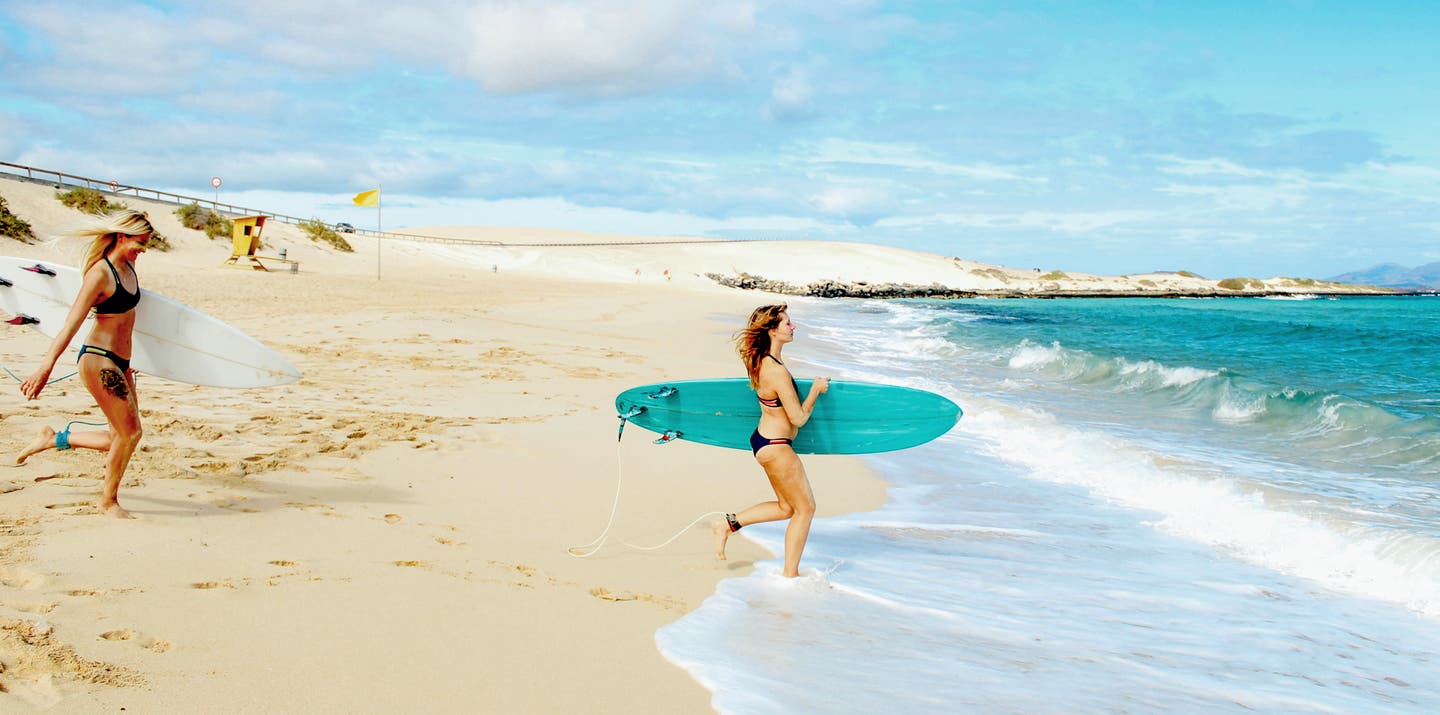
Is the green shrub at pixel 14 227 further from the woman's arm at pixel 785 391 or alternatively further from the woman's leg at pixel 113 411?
the woman's arm at pixel 785 391

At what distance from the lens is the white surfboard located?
5.21 m

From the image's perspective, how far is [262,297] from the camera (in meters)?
17.9

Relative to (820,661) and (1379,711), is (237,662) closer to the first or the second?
(820,661)

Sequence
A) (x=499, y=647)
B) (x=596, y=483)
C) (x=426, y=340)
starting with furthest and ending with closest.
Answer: (x=426, y=340), (x=596, y=483), (x=499, y=647)

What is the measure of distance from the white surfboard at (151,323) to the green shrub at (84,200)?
27.8 m

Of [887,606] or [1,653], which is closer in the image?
[1,653]

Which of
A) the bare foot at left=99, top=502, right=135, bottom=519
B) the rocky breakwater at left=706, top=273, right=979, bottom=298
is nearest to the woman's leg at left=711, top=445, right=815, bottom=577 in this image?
the bare foot at left=99, top=502, right=135, bottom=519

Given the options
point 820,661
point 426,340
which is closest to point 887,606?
point 820,661

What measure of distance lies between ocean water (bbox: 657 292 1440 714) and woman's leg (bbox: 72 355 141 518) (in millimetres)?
2870

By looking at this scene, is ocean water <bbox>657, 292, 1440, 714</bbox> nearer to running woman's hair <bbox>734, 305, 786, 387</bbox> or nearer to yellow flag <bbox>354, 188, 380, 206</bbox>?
running woman's hair <bbox>734, 305, 786, 387</bbox>

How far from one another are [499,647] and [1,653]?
5.00 feet

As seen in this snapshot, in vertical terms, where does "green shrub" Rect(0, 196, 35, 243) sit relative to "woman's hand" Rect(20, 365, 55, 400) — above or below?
above

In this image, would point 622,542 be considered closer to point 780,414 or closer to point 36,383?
point 780,414

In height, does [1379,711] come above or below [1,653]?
below
